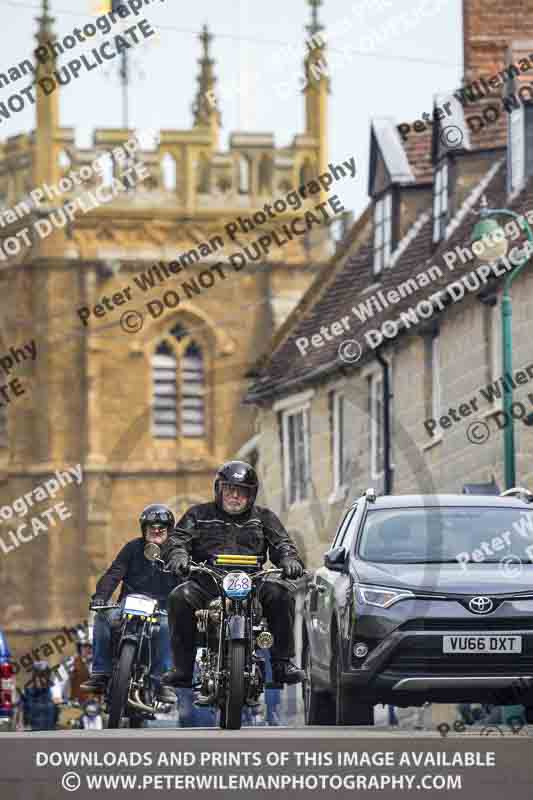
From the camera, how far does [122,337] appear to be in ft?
270

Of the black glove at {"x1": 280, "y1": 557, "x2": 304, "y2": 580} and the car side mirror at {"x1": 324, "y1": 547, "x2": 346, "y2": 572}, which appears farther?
the car side mirror at {"x1": 324, "y1": 547, "x2": 346, "y2": 572}

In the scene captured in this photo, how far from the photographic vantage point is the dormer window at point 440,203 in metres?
40.0

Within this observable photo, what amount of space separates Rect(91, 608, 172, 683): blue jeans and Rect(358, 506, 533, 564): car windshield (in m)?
1.62

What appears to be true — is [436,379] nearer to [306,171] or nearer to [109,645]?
[109,645]

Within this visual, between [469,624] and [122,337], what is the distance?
65.9 metres

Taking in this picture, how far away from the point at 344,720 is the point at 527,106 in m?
20.4

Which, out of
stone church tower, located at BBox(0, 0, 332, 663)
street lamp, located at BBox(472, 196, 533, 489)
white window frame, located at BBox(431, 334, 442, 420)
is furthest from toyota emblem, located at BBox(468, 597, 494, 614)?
stone church tower, located at BBox(0, 0, 332, 663)

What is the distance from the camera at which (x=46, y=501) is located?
83.8 meters

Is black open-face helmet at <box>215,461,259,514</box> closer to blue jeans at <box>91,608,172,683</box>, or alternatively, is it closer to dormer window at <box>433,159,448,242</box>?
blue jeans at <box>91,608,172,683</box>

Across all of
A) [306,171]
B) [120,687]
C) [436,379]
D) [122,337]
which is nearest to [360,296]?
[436,379]

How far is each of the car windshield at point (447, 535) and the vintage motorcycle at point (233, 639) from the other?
54.9 inches

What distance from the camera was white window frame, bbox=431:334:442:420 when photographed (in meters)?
37.5

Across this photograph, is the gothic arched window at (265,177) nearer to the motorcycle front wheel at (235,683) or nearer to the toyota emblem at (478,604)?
the toyota emblem at (478,604)
